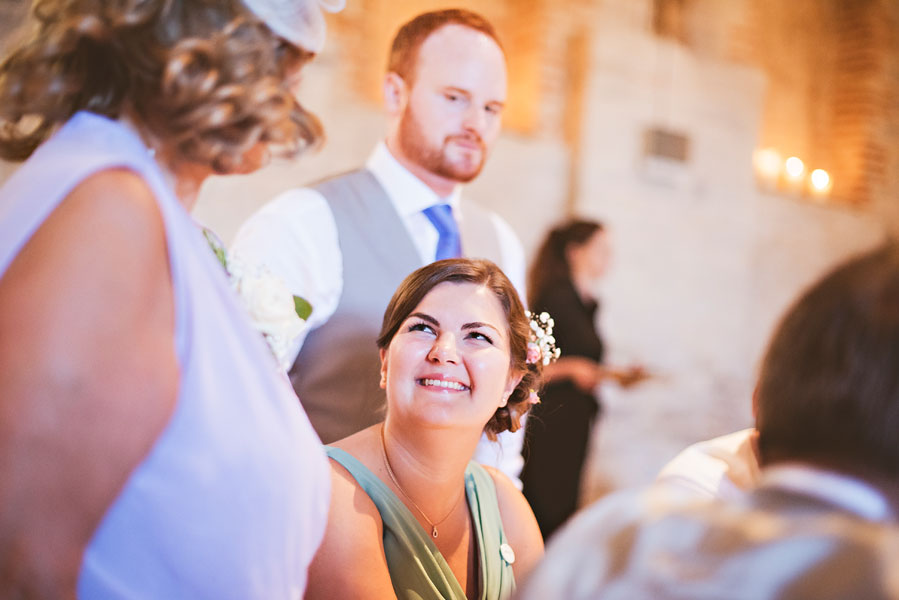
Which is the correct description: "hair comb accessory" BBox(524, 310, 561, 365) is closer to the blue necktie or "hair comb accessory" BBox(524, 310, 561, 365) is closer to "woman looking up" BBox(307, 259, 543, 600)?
"woman looking up" BBox(307, 259, 543, 600)

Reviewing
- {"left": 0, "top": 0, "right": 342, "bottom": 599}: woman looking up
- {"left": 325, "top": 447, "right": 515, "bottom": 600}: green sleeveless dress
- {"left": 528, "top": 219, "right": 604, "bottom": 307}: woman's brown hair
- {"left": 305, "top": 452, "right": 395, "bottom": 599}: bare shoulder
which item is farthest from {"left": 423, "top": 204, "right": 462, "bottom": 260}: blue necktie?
{"left": 528, "top": 219, "right": 604, "bottom": 307}: woman's brown hair

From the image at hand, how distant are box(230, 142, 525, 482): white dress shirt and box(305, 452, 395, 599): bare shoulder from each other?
0.58 m

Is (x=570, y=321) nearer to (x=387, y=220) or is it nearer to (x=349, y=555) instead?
(x=387, y=220)

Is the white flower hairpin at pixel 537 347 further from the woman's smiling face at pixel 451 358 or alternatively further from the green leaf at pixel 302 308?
the green leaf at pixel 302 308

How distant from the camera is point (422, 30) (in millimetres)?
2125

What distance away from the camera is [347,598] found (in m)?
1.35

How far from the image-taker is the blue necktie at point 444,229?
2.15 m

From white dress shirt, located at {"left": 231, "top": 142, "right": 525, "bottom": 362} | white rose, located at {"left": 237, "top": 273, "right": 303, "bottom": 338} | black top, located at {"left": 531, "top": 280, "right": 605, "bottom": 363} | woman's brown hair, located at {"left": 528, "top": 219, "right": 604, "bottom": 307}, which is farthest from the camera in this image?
woman's brown hair, located at {"left": 528, "top": 219, "right": 604, "bottom": 307}

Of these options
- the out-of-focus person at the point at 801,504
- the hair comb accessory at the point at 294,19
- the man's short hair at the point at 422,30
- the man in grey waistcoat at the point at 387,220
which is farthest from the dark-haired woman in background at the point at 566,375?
the out-of-focus person at the point at 801,504

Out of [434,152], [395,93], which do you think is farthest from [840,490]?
[395,93]

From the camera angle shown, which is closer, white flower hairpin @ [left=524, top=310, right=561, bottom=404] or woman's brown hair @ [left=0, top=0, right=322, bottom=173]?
woman's brown hair @ [left=0, top=0, right=322, bottom=173]

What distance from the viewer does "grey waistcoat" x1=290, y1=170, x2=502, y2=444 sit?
2.00 meters

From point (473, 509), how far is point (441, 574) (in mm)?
241

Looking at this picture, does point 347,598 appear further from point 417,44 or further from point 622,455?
point 622,455
